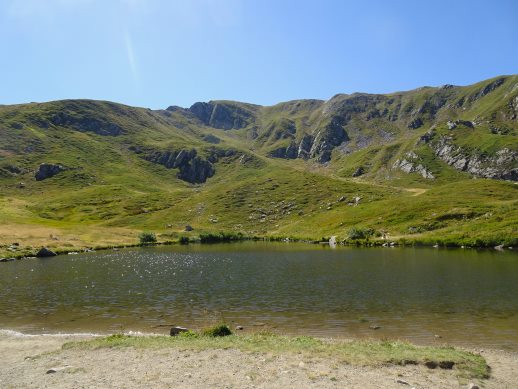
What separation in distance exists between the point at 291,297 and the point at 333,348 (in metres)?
24.0

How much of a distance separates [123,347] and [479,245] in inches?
3730

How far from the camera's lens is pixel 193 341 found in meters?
27.3

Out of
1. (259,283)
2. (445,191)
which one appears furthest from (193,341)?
(445,191)

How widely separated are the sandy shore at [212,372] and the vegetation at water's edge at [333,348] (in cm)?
71

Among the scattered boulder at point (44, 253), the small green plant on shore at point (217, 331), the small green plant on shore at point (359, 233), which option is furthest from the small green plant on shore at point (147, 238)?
the small green plant on shore at point (217, 331)

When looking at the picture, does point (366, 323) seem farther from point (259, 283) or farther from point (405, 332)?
point (259, 283)

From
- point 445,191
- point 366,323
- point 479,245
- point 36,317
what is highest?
point 445,191

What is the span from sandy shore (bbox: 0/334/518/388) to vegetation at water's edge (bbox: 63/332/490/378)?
2.32 ft

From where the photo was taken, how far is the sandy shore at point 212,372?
62.2 ft

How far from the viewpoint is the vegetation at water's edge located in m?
21.6

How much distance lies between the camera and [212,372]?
20641 millimetres

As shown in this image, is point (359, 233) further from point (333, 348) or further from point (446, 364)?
point (446, 364)

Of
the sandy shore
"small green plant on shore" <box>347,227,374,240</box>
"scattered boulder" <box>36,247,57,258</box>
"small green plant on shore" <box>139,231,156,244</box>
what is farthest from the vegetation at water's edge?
"small green plant on shore" <box>139,231,156,244</box>

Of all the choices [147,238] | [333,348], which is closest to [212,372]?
[333,348]
